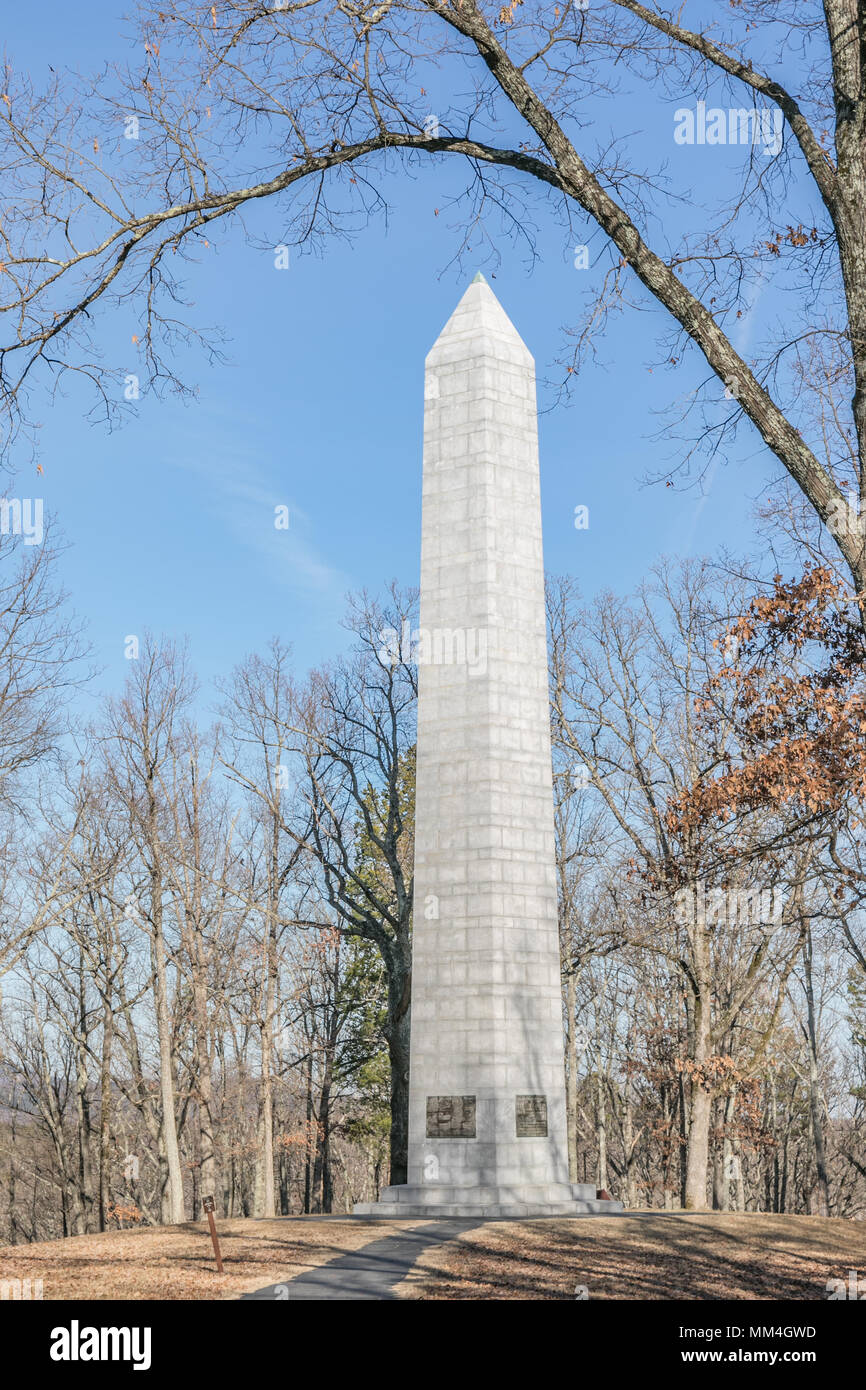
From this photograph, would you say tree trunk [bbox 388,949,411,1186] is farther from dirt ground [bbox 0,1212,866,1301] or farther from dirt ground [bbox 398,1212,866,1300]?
dirt ground [bbox 398,1212,866,1300]

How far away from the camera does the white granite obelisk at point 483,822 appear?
17.4m

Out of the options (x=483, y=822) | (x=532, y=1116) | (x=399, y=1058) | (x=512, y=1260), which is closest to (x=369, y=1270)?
(x=512, y=1260)

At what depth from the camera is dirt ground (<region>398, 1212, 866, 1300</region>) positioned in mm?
10562

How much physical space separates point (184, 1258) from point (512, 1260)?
3.49 meters

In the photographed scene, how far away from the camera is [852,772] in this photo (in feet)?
31.9

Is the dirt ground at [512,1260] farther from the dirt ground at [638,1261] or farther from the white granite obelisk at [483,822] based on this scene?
the white granite obelisk at [483,822]

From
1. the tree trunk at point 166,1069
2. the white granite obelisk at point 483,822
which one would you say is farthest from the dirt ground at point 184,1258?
the tree trunk at point 166,1069

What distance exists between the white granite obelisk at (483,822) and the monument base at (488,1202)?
3cm

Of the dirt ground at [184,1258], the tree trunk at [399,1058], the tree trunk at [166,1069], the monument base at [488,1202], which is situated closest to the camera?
the dirt ground at [184,1258]

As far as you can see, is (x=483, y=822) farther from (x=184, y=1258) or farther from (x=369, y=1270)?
(x=369, y=1270)
